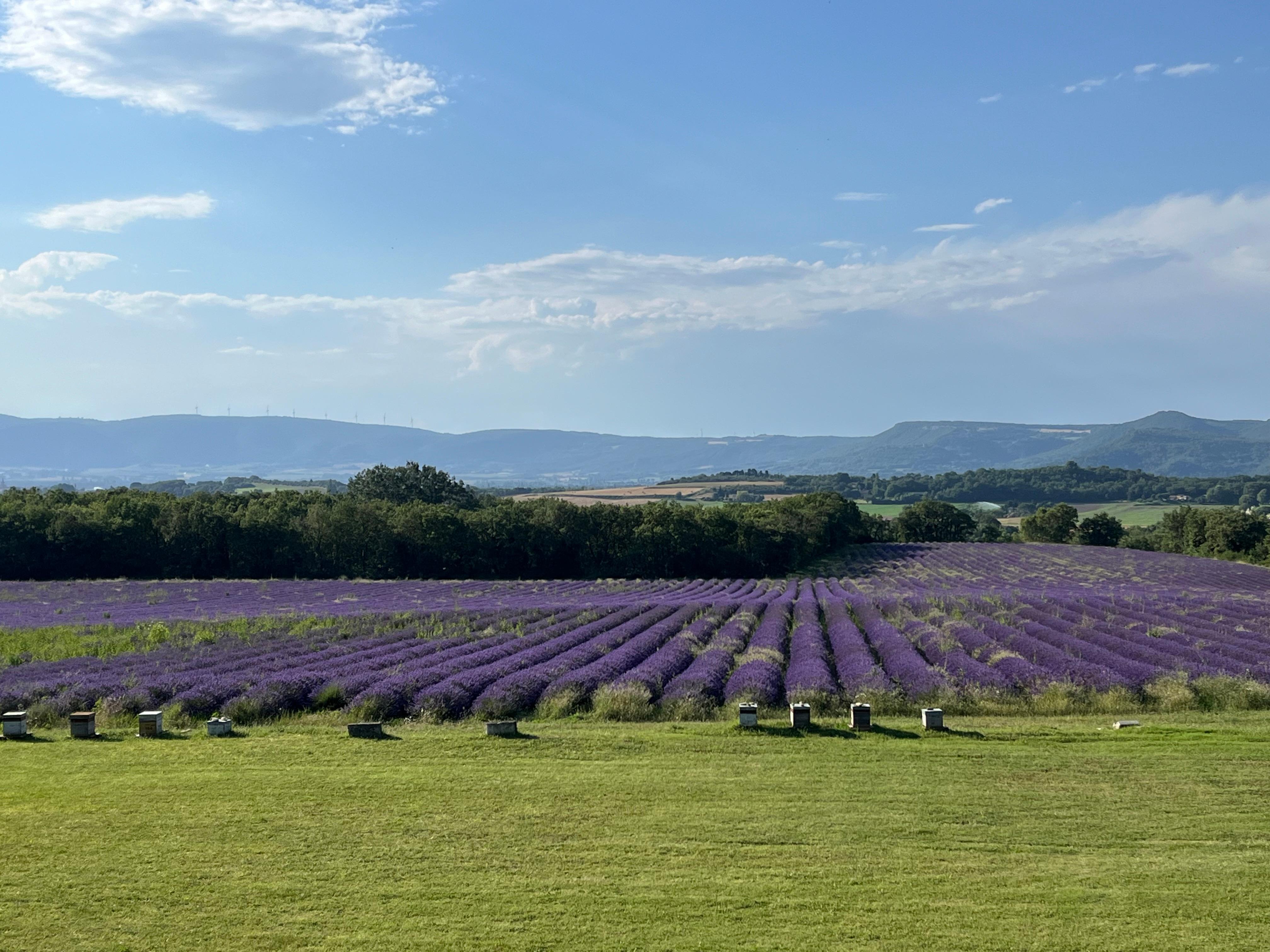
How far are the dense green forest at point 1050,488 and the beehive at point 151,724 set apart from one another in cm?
13367

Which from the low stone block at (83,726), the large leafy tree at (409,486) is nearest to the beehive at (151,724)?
the low stone block at (83,726)

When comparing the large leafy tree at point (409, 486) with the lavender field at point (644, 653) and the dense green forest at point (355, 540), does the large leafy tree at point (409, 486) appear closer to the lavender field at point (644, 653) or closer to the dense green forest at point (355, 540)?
the dense green forest at point (355, 540)

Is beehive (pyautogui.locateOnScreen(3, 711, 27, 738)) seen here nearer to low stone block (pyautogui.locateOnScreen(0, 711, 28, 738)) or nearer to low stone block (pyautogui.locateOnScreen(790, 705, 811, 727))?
low stone block (pyautogui.locateOnScreen(0, 711, 28, 738))

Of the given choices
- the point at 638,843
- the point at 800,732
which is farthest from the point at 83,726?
the point at 800,732

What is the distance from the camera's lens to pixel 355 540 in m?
58.6

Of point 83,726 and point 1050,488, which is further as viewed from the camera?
point 1050,488

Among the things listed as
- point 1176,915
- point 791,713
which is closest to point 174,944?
point 1176,915

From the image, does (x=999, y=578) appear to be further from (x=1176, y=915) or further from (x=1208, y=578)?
(x=1176, y=915)

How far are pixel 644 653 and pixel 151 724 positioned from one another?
1059cm

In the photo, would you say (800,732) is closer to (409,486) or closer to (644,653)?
(644,653)

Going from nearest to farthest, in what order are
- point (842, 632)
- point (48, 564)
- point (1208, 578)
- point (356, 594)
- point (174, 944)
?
point (174, 944)
point (842, 632)
point (356, 594)
point (1208, 578)
point (48, 564)

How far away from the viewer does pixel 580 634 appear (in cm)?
2355

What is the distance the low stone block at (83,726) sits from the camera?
40.5 feet

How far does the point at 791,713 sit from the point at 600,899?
6246 mm
